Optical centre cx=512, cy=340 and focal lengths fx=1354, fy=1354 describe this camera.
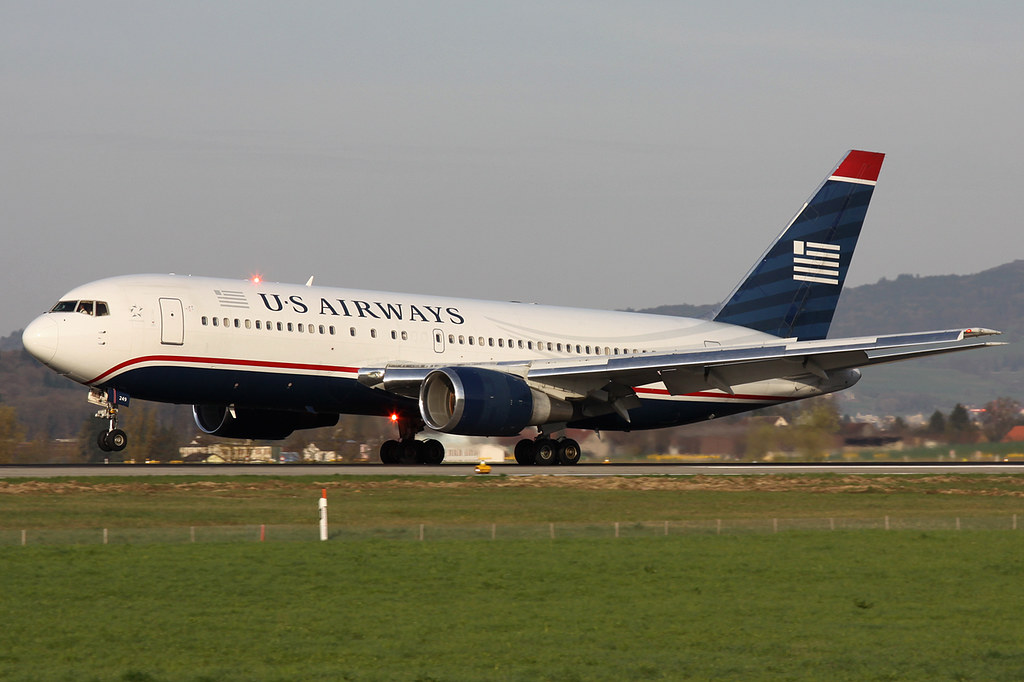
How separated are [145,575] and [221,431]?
21.3 metres

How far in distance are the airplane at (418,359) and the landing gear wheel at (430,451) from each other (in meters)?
0.04

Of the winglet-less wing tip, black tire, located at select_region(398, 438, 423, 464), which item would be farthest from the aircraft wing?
black tire, located at select_region(398, 438, 423, 464)

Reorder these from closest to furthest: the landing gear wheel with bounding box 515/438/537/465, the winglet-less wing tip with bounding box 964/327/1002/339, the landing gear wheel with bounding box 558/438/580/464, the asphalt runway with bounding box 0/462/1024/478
Answer: 1. the asphalt runway with bounding box 0/462/1024/478
2. the winglet-less wing tip with bounding box 964/327/1002/339
3. the landing gear wheel with bounding box 558/438/580/464
4. the landing gear wheel with bounding box 515/438/537/465

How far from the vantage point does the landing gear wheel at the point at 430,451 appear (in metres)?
39.0

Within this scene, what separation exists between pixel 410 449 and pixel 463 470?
15.5 ft

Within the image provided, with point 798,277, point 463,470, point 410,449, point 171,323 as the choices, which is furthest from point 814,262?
point 171,323

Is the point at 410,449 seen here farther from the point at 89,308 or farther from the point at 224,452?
the point at 224,452

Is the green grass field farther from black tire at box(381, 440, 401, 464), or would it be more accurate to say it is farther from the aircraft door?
black tire at box(381, 440, 401, 464)

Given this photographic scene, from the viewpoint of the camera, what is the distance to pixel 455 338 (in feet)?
123

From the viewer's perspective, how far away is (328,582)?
56.3 ft

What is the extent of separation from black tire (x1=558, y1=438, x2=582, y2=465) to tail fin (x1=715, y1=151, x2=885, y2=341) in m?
8.46

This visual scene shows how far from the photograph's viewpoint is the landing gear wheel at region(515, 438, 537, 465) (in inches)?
1515

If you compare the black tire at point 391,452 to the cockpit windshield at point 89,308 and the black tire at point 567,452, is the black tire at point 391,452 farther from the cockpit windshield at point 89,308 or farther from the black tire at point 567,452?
the cockpit windshield at point 89,308

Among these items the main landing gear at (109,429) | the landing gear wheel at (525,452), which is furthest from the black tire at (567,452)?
the main landing gear at (109,429)
